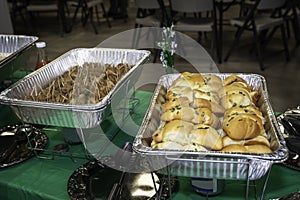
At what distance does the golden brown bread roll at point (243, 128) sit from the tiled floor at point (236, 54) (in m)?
0.40

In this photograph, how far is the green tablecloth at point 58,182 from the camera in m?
0.70

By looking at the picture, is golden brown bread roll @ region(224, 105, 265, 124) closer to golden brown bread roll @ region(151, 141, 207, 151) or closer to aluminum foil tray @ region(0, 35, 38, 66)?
golden brown bread roll @ region(151, 141, 207, 151)

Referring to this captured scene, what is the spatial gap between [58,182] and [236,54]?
8.15 ft

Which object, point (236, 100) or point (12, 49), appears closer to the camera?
point (236, 100)

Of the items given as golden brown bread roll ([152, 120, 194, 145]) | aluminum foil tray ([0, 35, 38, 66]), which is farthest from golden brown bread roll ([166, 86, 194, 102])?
aluminum foil tray ([0, 35, 38, 66])

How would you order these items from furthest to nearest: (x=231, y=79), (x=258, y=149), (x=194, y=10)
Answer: (x=194, y=10)
(x=231, y=79)
(x=258, y=149)

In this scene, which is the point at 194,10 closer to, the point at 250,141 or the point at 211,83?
the point at 211,83

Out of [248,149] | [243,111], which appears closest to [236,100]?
[243,111]

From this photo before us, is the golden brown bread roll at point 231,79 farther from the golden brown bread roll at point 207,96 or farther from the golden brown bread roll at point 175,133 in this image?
the golden brown bread roll at point 175,133

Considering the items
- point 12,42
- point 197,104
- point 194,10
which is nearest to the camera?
point 197,104

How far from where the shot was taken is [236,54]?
299 cm

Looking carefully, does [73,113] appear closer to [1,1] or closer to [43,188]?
[43,188]

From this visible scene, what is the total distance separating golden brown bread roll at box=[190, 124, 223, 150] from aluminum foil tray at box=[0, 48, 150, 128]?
21 cm

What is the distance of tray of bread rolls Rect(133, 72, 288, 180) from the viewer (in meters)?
0.55
